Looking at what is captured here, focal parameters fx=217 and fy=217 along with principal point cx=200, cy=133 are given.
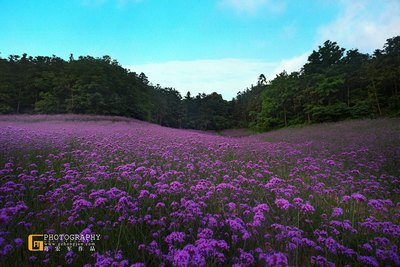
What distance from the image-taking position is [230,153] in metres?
8.76

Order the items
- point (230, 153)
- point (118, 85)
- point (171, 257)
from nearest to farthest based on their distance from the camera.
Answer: point (171, 257), point (230, 153), point (118, 85)

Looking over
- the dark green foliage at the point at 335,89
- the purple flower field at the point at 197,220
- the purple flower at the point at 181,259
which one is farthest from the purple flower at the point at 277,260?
the dark green foliage at the point at 335,89

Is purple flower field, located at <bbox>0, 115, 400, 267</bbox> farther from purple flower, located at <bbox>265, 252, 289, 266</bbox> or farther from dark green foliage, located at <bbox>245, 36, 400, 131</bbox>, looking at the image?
dark green foliage, located at <bbox>245, 36, 400, 131</bbox>

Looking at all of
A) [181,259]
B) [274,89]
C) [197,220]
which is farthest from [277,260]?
[274,89]

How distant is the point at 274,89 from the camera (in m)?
37.7

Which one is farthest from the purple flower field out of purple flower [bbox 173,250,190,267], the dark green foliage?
the dark green foliage

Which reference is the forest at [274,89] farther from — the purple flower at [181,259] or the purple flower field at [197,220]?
the purple flower at [181,259]

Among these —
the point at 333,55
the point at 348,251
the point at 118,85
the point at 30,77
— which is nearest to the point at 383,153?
the point at 348,251

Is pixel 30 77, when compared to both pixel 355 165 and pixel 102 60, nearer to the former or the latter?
pixel 102 60

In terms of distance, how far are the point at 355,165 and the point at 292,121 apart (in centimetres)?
3022

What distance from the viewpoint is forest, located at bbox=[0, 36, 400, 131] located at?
27.6 metres

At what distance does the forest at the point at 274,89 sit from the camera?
27.6 metres

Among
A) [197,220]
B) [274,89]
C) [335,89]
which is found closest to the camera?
[197,220]

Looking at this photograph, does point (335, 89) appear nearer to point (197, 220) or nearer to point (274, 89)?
point (274, 89)
